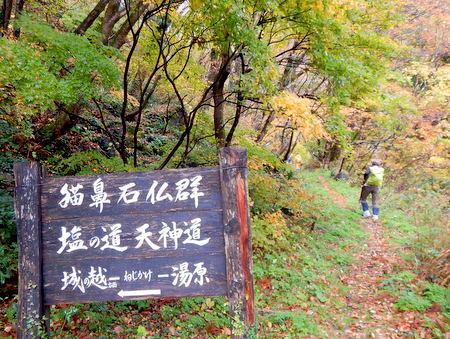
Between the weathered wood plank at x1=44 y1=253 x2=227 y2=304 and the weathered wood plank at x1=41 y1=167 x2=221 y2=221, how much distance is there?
1.52 feet

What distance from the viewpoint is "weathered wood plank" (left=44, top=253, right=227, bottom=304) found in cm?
295

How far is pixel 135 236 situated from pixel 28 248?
3.28 ft

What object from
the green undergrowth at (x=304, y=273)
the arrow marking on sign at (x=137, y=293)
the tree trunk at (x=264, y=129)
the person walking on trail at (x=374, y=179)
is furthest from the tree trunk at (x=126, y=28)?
the person walking on trail at (x=374, y=179)

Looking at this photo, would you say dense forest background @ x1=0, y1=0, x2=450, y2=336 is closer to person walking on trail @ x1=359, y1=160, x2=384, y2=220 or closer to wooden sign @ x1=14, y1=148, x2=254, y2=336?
wooden sign @ x1=14, y1=148, x2=254, y2=336

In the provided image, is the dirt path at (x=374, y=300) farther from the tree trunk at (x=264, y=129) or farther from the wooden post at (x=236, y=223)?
the tree trunk at (x=264, y=129)

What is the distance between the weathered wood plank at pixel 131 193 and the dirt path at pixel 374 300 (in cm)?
311

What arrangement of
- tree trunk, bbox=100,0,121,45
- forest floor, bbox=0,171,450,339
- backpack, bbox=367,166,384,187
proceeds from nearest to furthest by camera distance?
forest floor, bbox=0,171,450,339 < tree trunk, bbox=100,0,121,45 < backpack, bbox=367,166,384,187

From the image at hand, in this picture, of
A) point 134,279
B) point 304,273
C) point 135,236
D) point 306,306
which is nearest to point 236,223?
point 135,236

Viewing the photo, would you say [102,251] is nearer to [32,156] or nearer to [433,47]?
[32,156]

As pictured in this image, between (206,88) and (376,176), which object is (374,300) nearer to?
(376,176)

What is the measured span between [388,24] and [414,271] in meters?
5.81

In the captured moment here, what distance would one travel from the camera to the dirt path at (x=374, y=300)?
4391mm

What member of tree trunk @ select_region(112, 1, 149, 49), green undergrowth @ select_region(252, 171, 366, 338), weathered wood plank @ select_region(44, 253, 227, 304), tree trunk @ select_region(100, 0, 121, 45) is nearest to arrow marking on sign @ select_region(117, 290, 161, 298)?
weathered wood plank @ select_region(44, 253, 227, 304)

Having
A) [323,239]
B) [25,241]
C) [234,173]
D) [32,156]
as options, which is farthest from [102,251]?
[323,239]
